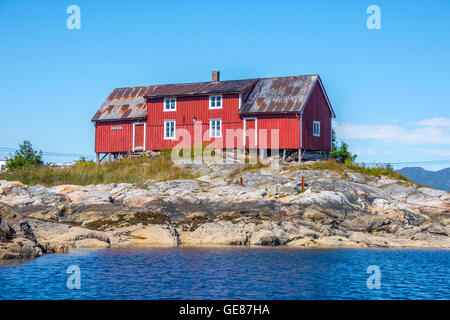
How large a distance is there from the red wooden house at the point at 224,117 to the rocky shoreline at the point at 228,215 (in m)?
7.80

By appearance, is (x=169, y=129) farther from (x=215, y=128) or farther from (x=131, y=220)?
(x=131, y=220)

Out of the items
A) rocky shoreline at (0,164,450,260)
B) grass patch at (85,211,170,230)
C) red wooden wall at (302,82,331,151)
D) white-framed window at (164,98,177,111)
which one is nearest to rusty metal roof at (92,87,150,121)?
white-framed window at (164,98,177,111)

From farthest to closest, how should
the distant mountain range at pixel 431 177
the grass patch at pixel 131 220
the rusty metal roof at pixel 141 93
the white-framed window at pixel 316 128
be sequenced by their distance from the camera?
1. the distant mountain range at pixel 431 177
2. the rusty metal roof at pixel 141 93
3. the white-framed window at pixel 316 128
4. the grass patch at pixel 131 220

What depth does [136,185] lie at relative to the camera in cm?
3472

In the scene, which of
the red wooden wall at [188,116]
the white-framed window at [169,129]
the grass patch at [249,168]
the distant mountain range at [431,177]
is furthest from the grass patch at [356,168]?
the distant mountain range at [431,177]

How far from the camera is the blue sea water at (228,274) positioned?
577 inches

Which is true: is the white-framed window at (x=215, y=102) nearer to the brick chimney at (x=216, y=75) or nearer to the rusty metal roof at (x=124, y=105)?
the brick chimney at (x=216, y=75)

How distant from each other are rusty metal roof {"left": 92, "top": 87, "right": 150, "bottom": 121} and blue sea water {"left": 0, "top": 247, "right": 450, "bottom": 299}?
25.1 metres

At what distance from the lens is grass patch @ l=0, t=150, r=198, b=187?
37.3 m

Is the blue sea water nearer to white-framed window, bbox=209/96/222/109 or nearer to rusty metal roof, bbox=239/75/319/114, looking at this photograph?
rusty metal roof, bbox=239/75/319/114

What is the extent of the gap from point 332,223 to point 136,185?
13338 millimetres

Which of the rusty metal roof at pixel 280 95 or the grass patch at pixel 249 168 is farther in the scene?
the rusty metal roof at pixel 280 95

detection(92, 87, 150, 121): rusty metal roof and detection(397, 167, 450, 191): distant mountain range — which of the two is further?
detection(397, 167, 450, 191): distant mountain range
